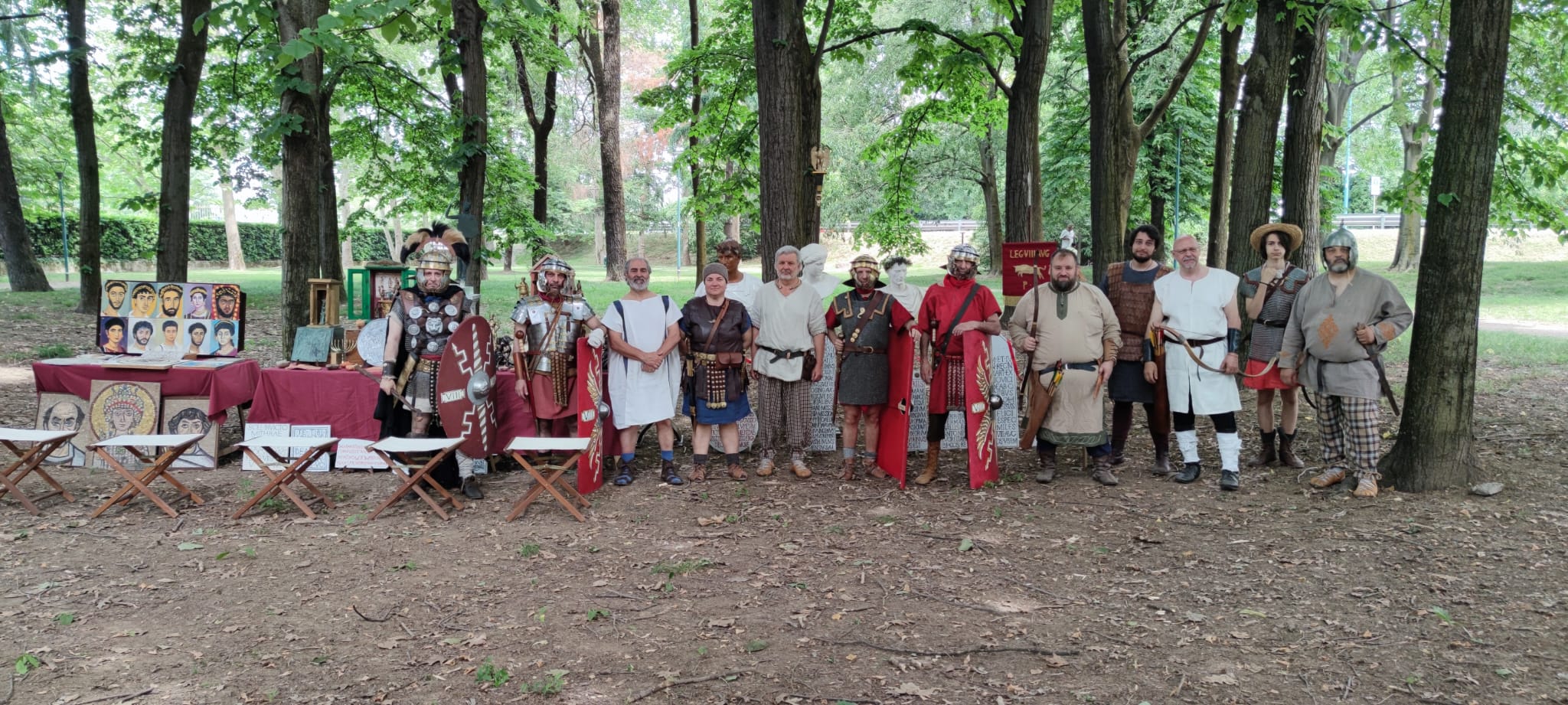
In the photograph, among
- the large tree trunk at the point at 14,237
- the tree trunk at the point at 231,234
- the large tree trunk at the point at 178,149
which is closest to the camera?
the large tree trunk at the point at 178,149

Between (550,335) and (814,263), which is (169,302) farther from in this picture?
(814,263)

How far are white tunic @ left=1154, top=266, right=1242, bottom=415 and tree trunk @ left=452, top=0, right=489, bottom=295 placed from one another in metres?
6.68

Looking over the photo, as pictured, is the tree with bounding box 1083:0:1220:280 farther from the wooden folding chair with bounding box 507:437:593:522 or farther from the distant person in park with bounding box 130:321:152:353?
the distant person in park with bounding box 130:321:152:353

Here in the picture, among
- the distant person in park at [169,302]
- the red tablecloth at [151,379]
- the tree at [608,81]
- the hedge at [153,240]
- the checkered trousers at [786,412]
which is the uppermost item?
the tree at [608,81]

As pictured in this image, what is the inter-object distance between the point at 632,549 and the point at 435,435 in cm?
184

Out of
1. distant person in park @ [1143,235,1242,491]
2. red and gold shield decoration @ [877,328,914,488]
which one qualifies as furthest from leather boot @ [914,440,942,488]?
distant person in park @ [1143,235,1242,491]

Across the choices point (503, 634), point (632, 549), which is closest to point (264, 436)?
point (632, 549)

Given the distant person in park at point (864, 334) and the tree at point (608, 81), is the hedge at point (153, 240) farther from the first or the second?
the distant person in park at point (864, 334)

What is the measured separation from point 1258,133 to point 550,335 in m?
6.76

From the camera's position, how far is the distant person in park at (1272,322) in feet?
20.6

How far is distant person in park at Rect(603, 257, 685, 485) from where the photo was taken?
626 cm

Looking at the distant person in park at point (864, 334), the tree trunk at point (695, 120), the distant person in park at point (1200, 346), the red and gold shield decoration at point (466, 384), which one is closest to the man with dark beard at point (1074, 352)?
the distant person in park at point (1200, 346)

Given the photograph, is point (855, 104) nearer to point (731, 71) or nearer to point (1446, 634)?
point (731, 71)

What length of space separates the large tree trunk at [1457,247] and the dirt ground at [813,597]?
0.31 meters
